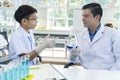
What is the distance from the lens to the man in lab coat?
2.51 meters

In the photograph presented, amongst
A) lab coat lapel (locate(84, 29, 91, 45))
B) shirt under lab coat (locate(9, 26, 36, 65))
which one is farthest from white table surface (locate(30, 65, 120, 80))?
lab coat lapel (locate(84, 29, 91, 45))

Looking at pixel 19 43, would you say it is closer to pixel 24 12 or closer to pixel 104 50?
pixel 24 12

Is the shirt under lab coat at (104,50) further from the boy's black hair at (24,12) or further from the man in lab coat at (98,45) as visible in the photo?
the boy's black hair at (24,12)

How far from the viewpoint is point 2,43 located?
8.24ft

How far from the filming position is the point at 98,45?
8.32 ft

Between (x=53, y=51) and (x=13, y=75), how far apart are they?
3.72 m

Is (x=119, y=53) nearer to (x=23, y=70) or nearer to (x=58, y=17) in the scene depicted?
(x=23, y=70)

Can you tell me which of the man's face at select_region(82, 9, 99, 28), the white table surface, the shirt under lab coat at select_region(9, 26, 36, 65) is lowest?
the white table surface

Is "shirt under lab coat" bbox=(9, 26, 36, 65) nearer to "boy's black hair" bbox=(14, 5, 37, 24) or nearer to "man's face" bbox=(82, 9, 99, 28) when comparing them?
"boy's black hair" bbox=(14, 5, 37, 24)

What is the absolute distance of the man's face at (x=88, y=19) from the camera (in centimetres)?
255

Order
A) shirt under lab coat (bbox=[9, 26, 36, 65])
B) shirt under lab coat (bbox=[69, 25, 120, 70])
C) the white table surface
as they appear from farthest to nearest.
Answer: shirt under lab coat (bbox=[69, 25, 120, 70]) → shirt under lab coat (bbox=[9, 26, 36, 65]) → the white table surface

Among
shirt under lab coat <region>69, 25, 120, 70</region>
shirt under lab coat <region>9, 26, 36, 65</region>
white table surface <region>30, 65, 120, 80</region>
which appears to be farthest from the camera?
shirt under lab coat <region>69, 25, 120, 70</region>

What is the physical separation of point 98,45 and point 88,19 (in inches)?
12.6

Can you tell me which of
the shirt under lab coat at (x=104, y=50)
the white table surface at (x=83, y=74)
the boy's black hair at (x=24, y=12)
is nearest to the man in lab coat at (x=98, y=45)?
the shirt under lab coat at (x=104, y=50)
